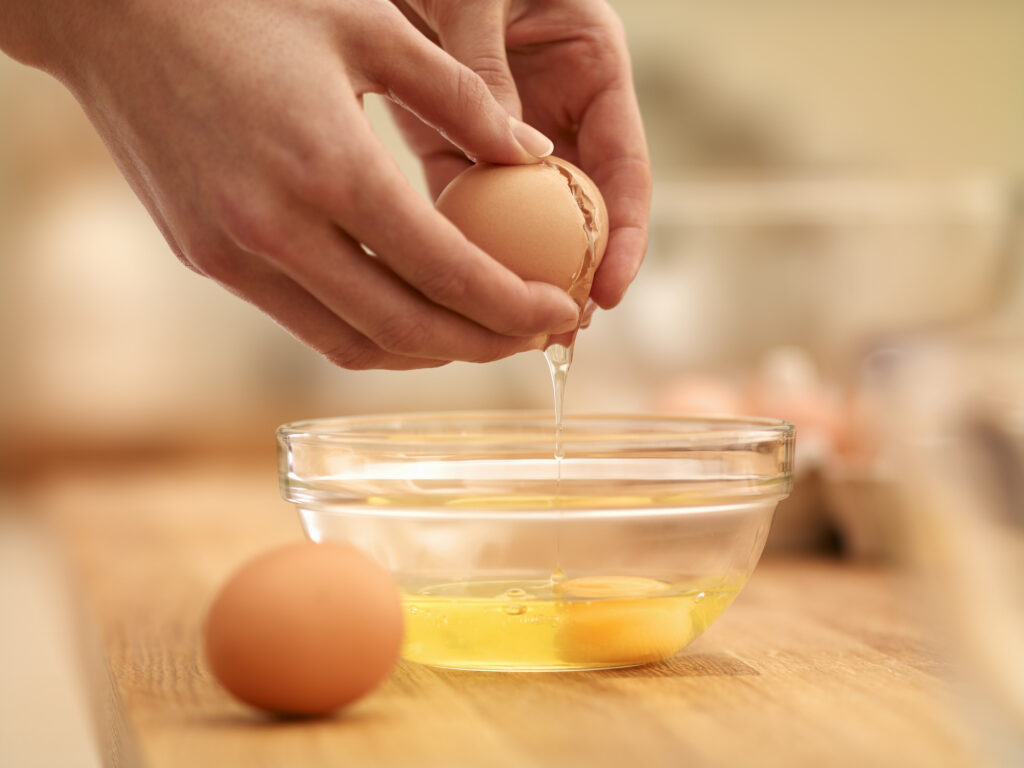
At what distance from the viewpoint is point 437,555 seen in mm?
853

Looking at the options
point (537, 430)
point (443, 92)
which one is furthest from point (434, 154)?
point (443, 92)

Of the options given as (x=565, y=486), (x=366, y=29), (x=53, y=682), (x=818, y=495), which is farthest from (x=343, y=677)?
(x=818, y=495)

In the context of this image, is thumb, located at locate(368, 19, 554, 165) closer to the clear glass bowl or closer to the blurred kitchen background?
the clear glass bowl

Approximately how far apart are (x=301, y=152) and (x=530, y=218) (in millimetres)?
198

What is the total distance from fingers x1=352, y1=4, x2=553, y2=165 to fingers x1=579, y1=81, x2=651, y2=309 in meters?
0.13

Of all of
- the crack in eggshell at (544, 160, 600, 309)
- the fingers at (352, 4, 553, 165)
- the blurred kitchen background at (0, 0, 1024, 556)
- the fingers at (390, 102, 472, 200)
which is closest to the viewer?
the fingers at (352, 4, 553, 165)

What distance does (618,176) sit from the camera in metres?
0.99

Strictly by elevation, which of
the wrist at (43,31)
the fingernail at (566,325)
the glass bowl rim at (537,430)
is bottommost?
the glass bowl rim at (537,430)

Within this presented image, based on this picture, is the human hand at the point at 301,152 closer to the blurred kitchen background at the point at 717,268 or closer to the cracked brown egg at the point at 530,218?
the cracked brown egg at the point at 530,218

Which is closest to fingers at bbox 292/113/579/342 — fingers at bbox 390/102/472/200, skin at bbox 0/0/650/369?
skin at bbox 0/0/650/369

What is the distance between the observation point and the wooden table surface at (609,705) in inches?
25.6

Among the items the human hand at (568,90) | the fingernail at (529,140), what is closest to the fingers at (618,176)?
the human hand at (568,90)

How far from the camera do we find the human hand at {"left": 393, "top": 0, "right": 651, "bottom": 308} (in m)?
0.95

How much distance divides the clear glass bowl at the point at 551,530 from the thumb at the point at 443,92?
0.71 feet
